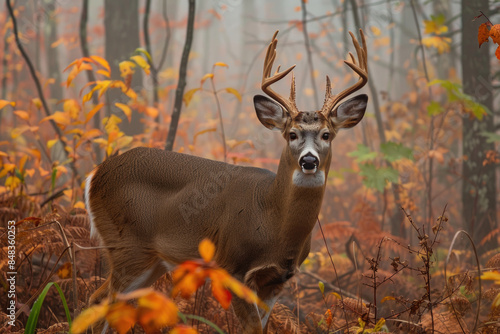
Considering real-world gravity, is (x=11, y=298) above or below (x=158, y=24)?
below

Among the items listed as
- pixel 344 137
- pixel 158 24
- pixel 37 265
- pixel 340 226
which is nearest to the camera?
pixel 37 265

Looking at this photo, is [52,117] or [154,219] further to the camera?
[52,117]

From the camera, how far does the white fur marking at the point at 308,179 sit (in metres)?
3.08

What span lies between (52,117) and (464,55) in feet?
16.0

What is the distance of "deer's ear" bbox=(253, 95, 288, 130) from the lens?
11.2 ft

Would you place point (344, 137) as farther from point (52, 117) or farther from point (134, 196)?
point (134, 196)

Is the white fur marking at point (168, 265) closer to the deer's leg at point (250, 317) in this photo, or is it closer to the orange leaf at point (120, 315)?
the deer's leg at point (250, 317)

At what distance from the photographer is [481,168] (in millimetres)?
6203

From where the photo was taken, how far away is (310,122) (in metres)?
3.16

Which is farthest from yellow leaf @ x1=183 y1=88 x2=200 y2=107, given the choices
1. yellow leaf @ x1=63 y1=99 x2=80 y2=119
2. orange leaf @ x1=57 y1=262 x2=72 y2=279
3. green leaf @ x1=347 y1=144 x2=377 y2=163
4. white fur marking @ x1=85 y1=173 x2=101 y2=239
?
green leaf @ x1=347 y1=144 x2=377 y2=163

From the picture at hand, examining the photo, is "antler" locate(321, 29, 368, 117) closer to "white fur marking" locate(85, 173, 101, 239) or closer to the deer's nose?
the deer's nose

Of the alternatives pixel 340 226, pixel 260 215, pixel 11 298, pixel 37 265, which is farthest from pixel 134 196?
pixel 340 226

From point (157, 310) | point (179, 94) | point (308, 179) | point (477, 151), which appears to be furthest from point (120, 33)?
point (157, 310)

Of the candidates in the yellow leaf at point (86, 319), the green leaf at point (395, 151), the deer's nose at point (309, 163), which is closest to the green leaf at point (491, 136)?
the green leaf at point (395, 151)
